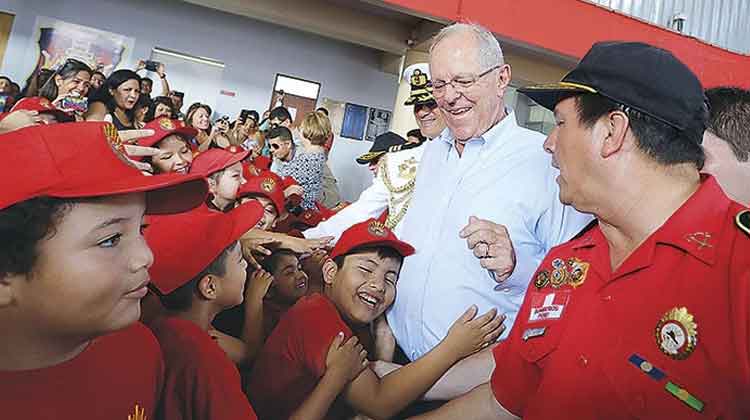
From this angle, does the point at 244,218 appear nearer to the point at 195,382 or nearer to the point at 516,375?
the point at 195,382

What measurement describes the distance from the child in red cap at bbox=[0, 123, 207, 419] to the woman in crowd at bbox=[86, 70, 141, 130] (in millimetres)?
2354

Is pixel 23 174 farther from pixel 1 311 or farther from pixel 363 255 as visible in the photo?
pixel 363 255

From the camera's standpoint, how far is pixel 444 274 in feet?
4.71

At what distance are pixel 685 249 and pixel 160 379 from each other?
0.89 m

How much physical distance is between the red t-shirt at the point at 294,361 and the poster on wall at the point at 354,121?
3612 millimetres

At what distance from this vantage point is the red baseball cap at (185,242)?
113 centimetres

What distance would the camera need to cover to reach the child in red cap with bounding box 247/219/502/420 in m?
1.36

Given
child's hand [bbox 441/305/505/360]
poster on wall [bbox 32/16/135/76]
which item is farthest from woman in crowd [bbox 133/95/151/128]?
child's hand [bbox 441/305/505/360]

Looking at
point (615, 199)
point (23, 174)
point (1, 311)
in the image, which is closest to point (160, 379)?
point (1, 311)

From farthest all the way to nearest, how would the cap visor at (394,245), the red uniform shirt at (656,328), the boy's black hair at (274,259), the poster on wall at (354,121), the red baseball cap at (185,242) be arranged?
the poster on wall at (354,121), the boy's black hair at (274,259), the cap visor at (394,245), the red baseball cap at (185,242), the red uniform shirt at (656,328)

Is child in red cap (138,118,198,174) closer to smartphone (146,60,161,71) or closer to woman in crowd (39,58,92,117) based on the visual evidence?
woman in crowd (39,58,92,117)

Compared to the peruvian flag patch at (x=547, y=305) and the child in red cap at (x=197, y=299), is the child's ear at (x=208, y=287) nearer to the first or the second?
the child in red cap at (x=197, y=299)

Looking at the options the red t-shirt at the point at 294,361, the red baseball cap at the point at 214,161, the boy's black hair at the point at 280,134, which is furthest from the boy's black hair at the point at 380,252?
the boy's black hair at the point at 280,134

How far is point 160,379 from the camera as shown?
0.95 metres
